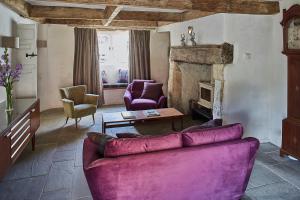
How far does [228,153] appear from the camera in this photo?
241 cm

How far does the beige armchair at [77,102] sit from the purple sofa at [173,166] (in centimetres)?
280

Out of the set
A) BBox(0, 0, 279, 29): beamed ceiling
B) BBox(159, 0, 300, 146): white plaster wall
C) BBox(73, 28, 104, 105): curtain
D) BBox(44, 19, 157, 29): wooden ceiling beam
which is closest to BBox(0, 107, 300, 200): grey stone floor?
BBox(159, 0, 300, 146): white plaster wall

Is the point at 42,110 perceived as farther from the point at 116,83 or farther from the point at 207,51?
the point at 207,51

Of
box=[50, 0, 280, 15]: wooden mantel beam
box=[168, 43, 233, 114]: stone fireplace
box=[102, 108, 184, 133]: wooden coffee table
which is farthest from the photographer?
box=[102, 108, 184, 133]: wooden coffee table

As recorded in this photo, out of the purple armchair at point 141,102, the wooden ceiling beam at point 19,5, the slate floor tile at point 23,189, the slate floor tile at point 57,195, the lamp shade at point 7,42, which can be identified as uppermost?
the wooden ceiling beam at point 19,5

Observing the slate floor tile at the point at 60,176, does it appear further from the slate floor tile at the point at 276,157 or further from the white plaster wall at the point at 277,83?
the white plaster wall at the point at 277,83

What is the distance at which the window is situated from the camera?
755 cm

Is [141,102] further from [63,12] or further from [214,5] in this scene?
[214,5]

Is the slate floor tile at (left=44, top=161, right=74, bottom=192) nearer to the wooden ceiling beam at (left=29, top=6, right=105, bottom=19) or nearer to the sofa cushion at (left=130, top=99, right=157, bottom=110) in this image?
the sofa cushion at (left=130, top=99, right=157, bottom=110)

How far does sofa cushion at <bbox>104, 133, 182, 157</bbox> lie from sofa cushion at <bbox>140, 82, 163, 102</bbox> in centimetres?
378

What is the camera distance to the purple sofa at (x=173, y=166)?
2.15m

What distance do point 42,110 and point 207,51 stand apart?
4.44 meters

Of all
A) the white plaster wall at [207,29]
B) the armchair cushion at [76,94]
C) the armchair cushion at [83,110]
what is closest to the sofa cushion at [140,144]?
the white plaster wall at [207,29]

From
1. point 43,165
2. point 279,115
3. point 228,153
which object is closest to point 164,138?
point 228,153
